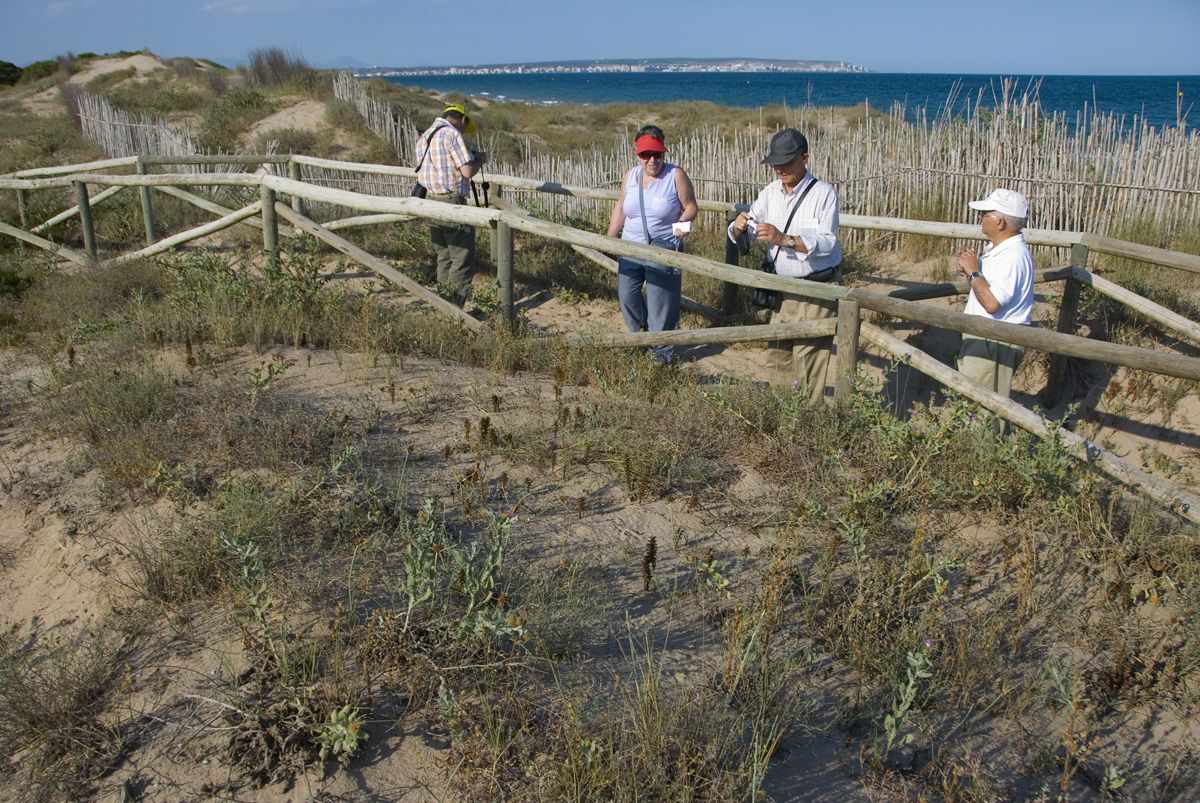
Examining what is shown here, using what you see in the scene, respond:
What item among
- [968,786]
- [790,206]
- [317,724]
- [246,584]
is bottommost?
[968,786]

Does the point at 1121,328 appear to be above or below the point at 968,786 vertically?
above

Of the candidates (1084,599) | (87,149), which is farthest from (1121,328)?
(87,149)

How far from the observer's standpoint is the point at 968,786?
8.73 ft

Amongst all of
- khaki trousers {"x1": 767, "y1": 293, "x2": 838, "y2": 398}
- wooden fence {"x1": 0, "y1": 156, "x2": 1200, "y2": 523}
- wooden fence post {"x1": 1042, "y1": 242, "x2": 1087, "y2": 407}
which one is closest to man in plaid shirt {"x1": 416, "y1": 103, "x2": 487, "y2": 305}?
wooden fence {"x1": 0, "y1": 156, "x2": 1200, "y2": 523}

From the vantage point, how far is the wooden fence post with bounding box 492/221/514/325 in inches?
257

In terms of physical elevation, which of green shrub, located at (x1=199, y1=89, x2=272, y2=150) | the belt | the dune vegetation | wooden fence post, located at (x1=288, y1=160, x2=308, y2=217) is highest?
green shrub, located at (x1=199, y1=89, x2=272, y2=150)

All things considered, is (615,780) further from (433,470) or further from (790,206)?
(790,206)

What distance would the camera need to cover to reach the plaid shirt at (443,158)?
7.55 metres

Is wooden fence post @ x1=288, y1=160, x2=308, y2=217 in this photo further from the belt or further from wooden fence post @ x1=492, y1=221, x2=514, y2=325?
the belt

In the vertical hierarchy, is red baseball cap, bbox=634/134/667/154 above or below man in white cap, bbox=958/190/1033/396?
above

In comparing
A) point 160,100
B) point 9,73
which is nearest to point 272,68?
point 160,100

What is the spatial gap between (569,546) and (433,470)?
3.12ft

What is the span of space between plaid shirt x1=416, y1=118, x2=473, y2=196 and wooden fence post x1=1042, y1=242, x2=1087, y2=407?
16.4ft

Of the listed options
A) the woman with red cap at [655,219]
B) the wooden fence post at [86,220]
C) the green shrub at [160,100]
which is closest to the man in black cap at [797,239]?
the woman with red cap at [655,219]
